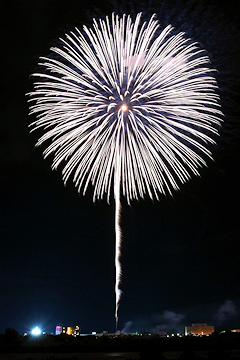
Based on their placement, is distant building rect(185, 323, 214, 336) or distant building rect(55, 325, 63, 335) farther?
distant building rect(185, 323, 214, 336)

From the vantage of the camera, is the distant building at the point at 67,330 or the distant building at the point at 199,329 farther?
the distant building at the point at 199,329

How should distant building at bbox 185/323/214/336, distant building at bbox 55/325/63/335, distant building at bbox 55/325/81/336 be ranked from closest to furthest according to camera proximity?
distant building at bbox 55/325/81/336
distant building at bbox 55/325/63/335
distant building at bbox 185/323/214/336

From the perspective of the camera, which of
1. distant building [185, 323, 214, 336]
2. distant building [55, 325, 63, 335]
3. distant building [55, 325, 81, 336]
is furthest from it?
distant building [185, 323, 214, 336]

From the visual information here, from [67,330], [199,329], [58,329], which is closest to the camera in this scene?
[58,329]

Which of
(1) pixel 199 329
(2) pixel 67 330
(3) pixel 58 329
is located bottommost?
(2) pixel 67 330

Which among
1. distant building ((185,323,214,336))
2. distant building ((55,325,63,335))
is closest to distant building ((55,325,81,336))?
distant building ((55,325,63,335))

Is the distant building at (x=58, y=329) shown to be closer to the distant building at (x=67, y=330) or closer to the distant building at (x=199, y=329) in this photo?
the distant building at (x=67, y=330)

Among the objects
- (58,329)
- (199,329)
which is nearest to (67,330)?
(58,329)

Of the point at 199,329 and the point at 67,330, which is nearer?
the point at 67,330

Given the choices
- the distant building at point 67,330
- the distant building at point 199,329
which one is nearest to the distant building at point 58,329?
the distant building at point 67,330

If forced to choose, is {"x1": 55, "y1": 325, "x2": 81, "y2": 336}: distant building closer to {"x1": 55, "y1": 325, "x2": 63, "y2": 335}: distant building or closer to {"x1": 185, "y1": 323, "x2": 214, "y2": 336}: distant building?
{"x1": 55, "y1": 325, "x2": 63, "y2": 335}: distant building

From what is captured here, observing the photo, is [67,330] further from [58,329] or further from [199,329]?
[199,329]

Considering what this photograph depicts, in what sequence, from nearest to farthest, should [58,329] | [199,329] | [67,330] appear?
1. [58,329]
2. [67,330]
3. [199,329]

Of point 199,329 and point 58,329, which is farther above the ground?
point 199,329
